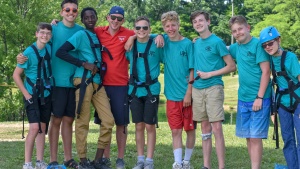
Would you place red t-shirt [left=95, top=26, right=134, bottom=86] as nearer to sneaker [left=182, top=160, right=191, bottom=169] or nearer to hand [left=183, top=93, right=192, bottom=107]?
hand [left=183, top=93, right=192, bottom=107]

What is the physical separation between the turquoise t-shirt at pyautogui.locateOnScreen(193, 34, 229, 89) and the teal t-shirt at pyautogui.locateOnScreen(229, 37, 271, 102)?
1.03 ft

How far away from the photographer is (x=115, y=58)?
27.9ft

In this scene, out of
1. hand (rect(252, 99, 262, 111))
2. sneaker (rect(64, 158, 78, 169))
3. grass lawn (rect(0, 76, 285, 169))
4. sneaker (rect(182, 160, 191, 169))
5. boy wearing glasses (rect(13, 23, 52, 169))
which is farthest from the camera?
grass lawn (rect(0, 76, 285, 169))

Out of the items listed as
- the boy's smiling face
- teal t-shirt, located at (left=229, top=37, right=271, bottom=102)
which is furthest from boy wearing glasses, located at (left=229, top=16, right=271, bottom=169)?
the boy's smiling face

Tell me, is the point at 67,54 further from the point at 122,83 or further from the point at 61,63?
the point at 122,83

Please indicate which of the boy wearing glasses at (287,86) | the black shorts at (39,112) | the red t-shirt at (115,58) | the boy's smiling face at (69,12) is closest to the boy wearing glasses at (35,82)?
the black shorts at (39,112)

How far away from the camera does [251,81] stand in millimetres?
7648

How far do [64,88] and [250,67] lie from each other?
2921mm

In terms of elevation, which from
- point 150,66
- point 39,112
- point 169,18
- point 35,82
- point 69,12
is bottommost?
point 39,112

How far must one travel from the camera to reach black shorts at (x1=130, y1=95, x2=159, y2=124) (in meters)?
8.38

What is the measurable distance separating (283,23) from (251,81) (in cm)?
4489

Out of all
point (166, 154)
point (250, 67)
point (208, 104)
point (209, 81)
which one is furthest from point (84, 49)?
point (166, 154)

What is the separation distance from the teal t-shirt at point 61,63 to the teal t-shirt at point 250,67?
264 centimetres

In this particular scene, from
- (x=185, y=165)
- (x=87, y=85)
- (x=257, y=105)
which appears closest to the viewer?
(x=257, y=105)
